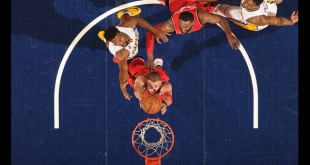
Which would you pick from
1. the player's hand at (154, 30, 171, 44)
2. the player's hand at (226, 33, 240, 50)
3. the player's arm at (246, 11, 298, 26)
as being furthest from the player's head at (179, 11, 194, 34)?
the player's arm at (246, 11, 298, 26)

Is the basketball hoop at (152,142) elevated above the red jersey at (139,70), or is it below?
below

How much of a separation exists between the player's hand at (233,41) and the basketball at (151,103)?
4.26ft

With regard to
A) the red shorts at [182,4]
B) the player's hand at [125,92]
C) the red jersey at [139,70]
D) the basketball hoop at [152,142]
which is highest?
the red shorts at [182,4]

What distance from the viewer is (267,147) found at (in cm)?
1057

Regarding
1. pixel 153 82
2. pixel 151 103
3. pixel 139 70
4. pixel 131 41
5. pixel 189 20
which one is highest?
pixel 189 20

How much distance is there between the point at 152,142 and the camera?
10.5 metres

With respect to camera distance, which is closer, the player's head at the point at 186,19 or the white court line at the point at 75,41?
the player's head at the point at 186,19

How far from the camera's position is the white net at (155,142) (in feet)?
34.5

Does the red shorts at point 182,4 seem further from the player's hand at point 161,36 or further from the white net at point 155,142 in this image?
the white net at point 155,142

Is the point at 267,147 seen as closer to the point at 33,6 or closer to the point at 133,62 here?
the point at 133,62

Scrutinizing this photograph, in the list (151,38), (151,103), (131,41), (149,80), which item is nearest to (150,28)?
(151,38)

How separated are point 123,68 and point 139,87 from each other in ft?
1.18

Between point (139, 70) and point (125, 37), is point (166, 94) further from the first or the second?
point (125, 37)

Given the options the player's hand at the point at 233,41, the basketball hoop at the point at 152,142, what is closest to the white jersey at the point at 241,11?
the player's hand at the point at 233,41
